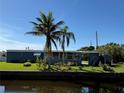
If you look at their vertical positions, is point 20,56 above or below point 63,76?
above

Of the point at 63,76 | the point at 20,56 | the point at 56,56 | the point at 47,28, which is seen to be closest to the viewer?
the point at 63,76

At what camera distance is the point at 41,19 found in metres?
36.9

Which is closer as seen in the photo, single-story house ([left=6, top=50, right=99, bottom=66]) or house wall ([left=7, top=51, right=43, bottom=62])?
single-story house ([left=6, top=50, right=99, bottom=66])

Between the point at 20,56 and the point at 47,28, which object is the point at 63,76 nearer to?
the point at 47,28

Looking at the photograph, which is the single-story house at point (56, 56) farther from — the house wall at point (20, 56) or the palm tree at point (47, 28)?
the palm tree at point (47, 28)

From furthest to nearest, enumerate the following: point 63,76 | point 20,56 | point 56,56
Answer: point 20,56, point 56,56, point 63,76

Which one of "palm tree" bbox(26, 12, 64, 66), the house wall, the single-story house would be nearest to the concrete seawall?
"palm tree" bbox(26, 12, 64, 66)

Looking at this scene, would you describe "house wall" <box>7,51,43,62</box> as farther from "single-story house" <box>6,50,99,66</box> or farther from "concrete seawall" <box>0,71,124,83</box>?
"concrete seawall" <box>0,71,124,83</box>

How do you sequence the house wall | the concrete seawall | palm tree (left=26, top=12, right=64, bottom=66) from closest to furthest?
the concrete seawall → palm tree (left=26, top=12, right=64, bottom=66) → the house wall

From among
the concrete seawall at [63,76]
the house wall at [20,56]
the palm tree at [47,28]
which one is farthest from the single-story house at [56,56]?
the concrete seawall at [63,76]

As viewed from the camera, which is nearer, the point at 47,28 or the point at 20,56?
the point at 47,28

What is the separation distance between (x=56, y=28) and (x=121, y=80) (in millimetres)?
11759

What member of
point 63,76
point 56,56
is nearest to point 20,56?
point 56,56

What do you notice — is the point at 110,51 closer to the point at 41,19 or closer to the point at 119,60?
the point at 119,60
